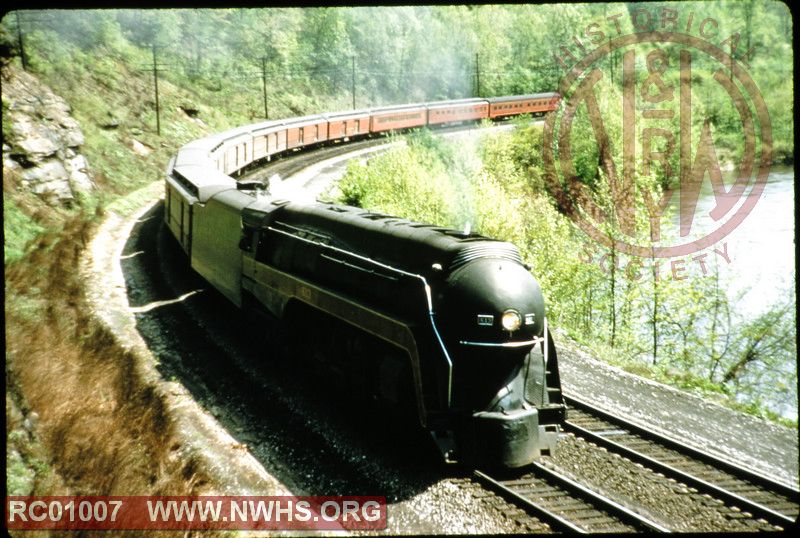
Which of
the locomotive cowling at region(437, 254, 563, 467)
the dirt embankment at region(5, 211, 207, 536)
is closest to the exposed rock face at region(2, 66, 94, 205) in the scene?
the dirt embankment at region(5, 211, 207, 536)

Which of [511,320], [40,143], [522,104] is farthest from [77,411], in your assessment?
[522,104]

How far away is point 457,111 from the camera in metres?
45.2

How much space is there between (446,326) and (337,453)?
9.77 ft

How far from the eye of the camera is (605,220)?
24.3 metres

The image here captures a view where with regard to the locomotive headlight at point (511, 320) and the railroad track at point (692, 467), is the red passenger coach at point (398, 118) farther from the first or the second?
the locomotive headlight at point (511, 320)

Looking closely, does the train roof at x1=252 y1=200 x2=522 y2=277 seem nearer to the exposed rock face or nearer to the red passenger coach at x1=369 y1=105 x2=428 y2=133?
the exposed rock face

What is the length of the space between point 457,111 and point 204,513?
41051 mm

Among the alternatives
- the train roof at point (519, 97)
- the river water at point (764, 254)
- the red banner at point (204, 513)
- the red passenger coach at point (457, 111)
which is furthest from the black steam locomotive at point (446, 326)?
the train roof at point (519, 97)

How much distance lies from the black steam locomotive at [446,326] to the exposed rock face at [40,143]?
52.7 ft

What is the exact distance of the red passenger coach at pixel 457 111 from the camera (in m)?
44.1

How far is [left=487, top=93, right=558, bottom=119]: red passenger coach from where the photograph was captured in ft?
151

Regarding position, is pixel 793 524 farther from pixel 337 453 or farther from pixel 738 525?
pixel 337 453
